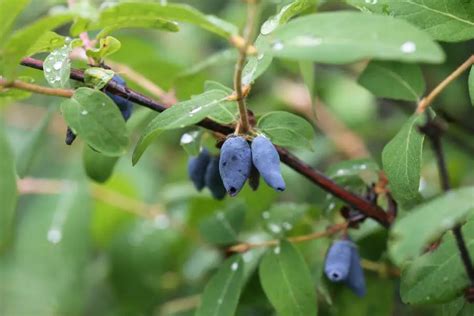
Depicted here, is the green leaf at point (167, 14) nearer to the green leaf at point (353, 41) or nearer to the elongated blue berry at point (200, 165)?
the green leaf at point (353, 41)

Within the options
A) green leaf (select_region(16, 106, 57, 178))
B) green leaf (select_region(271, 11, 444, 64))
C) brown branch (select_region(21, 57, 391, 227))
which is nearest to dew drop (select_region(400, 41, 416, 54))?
green leaf (select_region(271, 11, 444, 64))

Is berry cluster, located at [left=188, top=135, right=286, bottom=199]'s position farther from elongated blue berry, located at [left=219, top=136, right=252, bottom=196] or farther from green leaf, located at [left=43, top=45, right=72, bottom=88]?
green leaf, located at [left=43, top=45, right=72, bottom=88]

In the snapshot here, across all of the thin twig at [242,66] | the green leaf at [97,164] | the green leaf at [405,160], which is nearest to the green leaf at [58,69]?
the thin twig at [242,66]

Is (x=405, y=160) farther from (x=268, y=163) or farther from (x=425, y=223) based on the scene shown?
(x=425, y=223)

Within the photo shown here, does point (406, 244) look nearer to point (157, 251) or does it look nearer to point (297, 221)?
point (297, 221)

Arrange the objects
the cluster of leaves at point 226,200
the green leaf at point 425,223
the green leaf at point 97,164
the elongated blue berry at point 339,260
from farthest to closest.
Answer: the green leaf at point 97,164 < the elongated blue berry at point 339,260 < the cluster of leaves at point 226,200 < the green leaf at point 425,223
